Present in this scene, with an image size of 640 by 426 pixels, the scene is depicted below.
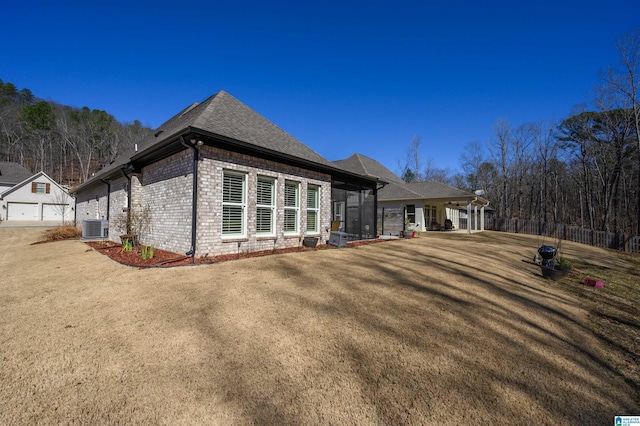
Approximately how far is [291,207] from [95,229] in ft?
32.8

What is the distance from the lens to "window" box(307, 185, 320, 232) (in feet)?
33.8

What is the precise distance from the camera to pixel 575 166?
2775 cm

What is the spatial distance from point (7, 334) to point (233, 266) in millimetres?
3491

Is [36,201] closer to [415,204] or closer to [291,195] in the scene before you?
[291,195]

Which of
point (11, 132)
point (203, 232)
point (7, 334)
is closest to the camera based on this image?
point (7, 334)

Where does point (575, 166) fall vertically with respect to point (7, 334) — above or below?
above

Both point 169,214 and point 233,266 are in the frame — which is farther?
point 169,214

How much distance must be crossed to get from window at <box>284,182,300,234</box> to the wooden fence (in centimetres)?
1011

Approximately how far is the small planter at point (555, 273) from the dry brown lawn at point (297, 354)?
1.74 metres

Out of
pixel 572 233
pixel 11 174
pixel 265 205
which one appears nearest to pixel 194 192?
pixel 265 205

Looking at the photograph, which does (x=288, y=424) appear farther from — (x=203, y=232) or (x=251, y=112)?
(x=251, y=112)

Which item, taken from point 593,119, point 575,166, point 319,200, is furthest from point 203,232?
point 575,166

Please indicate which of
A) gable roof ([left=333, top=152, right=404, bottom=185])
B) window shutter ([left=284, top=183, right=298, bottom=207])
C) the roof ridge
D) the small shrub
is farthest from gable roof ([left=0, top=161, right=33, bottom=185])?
window shutter ([left=284, top=183, right=298, bottom=207])

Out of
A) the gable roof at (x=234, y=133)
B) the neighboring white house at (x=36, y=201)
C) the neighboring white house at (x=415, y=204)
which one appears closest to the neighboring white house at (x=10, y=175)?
the neighboring white house at (x=36, y=201)
